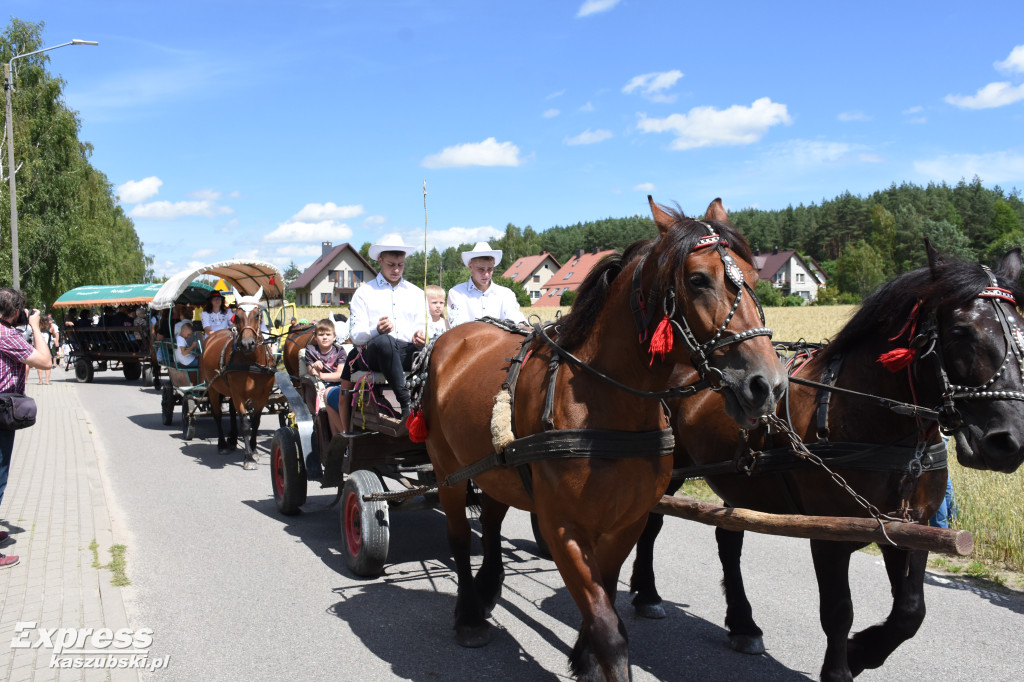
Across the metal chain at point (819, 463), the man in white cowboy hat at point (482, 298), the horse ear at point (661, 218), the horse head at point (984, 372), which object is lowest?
the metal chain at point (819, 463)

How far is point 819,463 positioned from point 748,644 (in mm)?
1351

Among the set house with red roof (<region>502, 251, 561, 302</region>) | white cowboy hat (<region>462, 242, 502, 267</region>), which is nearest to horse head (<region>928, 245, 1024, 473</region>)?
white cowboy hat (<region>462, 242, 502, 267</region>)

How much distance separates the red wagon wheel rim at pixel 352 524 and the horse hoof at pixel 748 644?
268cm

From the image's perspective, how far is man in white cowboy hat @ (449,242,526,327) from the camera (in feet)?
18.3

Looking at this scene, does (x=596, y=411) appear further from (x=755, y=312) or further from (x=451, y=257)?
(x=451, y=257)

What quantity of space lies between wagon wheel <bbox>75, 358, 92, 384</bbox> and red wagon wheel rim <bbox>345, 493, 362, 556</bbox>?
2069cm

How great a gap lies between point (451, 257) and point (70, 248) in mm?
84037

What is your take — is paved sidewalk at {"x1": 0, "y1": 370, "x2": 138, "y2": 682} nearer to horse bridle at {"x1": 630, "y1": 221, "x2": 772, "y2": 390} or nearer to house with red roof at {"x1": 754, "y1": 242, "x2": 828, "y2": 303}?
horse bridle at {"x1": 630, "y1": 221, "x2": 772, "y2": 390}

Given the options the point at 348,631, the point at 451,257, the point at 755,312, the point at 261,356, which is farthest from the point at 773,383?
the point at 451,257

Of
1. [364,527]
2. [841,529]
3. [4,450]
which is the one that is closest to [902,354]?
[841,529]

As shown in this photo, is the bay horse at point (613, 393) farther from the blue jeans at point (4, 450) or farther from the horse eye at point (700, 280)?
the blue jeans at point (4, 450)

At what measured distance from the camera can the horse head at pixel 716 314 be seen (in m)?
2.47

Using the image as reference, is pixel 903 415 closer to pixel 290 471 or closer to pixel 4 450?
pixel 290 471

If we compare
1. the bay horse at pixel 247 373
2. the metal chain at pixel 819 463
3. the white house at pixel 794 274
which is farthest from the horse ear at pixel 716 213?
the white house at pixel 794 274
